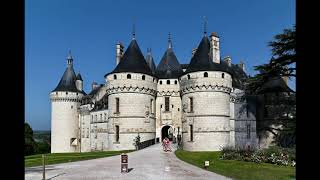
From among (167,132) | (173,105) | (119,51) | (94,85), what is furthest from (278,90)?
(94,85)

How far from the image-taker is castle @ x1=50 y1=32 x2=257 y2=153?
108ft

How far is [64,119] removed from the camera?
160 ft

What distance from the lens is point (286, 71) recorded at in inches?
957

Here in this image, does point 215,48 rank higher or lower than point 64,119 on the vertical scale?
higher

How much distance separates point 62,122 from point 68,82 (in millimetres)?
5951

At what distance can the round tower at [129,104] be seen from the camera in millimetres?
35188

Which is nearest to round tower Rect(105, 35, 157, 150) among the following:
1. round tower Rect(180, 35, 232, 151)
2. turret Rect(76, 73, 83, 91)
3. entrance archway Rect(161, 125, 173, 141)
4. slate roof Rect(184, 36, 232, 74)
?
entrance archway Rect(161, 125, 173, 141)

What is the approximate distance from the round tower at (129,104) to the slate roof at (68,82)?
Result: 14.5 meters

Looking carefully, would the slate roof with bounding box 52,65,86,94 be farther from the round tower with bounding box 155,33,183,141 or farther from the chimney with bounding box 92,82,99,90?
the round tower with bounding box 155,33,183,141

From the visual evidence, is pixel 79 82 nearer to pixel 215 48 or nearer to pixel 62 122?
pixel 62 122

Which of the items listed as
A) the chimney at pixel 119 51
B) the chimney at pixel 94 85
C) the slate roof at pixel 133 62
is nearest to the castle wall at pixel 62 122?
the chimney at pixel 94 85
